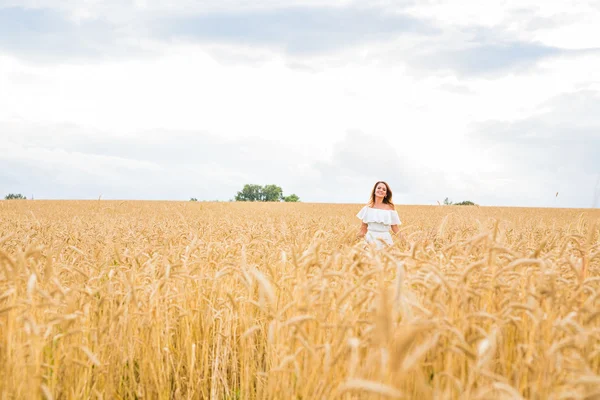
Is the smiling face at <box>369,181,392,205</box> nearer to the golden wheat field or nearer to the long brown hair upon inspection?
the long brown hair

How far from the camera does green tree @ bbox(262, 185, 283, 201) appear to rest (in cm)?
8681

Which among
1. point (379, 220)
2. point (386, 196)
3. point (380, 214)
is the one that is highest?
point (386, 196)

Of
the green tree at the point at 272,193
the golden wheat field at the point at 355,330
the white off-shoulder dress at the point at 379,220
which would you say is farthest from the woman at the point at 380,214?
the green tree at the point at 272,193

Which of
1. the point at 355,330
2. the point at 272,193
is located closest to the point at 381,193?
the point at 355,330

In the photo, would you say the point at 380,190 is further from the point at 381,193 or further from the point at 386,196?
the point at 386,196

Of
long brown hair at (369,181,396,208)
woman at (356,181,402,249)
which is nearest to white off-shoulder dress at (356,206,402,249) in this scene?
woman at (356,181,402,249)

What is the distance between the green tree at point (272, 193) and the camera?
3418 inches

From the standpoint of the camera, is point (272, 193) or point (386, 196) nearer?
point (386, 196)

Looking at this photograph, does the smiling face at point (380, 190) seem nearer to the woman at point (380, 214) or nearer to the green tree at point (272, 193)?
the woman at point (380, 214)

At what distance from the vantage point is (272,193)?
8725cm

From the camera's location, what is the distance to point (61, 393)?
9.91 feet

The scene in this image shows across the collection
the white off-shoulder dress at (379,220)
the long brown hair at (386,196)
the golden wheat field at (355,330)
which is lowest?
the golden wheat field at (355,330)

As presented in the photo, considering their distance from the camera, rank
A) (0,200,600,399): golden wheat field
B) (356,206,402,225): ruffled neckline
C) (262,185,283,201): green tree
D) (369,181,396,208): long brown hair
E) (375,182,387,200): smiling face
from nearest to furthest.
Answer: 1. (0,200,600,399): golden wheat field
2. (356,206,402,225): ruffled neckline
3. (375,182,387,200): smiling face
4. (369,181,396,208): long brown hair
5. (262,185,283,201): green tree

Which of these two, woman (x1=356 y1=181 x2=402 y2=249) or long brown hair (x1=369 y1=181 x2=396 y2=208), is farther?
long brown hair (x1=369 y1=181 x2=396 y2=208)
